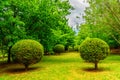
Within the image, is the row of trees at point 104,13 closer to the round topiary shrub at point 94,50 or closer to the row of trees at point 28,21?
the row of trees at point 28,21

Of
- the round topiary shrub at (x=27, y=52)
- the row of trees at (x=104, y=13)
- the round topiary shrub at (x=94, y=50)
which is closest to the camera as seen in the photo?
the round topiary shrub at (x=27, y=52)

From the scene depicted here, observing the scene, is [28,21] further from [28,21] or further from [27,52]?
[27,52]

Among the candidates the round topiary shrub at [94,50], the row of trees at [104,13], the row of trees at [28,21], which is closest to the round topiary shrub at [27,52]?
the round topiary shrub at [94,50]

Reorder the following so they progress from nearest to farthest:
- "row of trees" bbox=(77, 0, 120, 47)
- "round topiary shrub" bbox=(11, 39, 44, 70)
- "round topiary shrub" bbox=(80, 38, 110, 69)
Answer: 1. "round topiary shrub" bbox=(11, 39, 44, 70)
2. "round topiary shrub" bbox=(80, 38, 110, 69)
3. "row of trees" bbox=(77, 0, 120, 47)

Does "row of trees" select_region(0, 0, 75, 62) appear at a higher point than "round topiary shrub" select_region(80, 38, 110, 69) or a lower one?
higher

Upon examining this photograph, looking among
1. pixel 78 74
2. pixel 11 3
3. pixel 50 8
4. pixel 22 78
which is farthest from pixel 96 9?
pixel 22 78

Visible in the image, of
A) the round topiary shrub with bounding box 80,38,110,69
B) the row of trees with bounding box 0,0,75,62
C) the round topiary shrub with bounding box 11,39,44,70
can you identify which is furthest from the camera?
the row of trees with bounding box 0,0,75,62

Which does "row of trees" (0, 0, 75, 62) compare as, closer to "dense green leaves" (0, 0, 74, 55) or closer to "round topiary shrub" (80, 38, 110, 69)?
"dense green leaves" (0, 0, 74, 55)

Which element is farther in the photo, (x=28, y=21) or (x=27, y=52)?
(x=28, y=21)

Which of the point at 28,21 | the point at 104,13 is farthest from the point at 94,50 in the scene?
the point at 28,21

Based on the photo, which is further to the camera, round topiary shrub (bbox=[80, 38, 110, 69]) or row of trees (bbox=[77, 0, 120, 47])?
row of trees (bbox=[77, 0, 120, 47])

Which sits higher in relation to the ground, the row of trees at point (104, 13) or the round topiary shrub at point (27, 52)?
the row of trees at point (104, 13)

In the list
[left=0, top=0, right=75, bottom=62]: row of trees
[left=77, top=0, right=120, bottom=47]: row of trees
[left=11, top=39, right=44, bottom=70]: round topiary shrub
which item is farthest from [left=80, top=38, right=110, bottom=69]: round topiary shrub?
[left=0, top=0, right=75, bottom=62]: row of trees

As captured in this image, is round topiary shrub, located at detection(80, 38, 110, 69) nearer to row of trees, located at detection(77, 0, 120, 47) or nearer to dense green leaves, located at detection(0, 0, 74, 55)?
row of trees, located at detection(77, 0, 120, 47)
